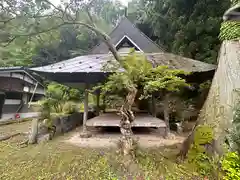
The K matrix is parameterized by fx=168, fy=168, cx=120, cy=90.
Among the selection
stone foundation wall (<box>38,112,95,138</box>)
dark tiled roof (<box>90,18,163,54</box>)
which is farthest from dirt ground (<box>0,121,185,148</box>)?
dark tiled roof (<box>90,18,163,54</box>)

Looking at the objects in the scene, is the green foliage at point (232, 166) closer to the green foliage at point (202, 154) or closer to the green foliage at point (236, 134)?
the green foliage at point (236, 134)

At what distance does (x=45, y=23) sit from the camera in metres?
4.22

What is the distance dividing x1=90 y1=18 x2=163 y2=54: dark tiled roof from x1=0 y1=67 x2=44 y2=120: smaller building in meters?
5.10

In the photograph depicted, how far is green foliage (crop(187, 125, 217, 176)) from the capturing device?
3570 millimetres

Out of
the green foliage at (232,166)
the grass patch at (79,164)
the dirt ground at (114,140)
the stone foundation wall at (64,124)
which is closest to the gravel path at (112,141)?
the dirt ground at (114,140)

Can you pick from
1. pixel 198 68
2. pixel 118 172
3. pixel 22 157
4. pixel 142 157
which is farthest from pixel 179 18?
pixel 22 157

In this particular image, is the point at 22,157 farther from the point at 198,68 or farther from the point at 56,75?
the point at 198,68

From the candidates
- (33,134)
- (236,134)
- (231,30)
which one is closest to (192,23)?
(231,30)

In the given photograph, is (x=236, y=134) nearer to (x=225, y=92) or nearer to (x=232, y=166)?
(x=232, y=166)

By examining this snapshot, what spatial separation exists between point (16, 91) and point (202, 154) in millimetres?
11302

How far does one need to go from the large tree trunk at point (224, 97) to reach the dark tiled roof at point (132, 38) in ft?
16.6

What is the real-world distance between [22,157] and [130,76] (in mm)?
3761

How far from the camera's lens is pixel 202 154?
3734 millimetres

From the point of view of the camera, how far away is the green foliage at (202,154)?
141 inches
